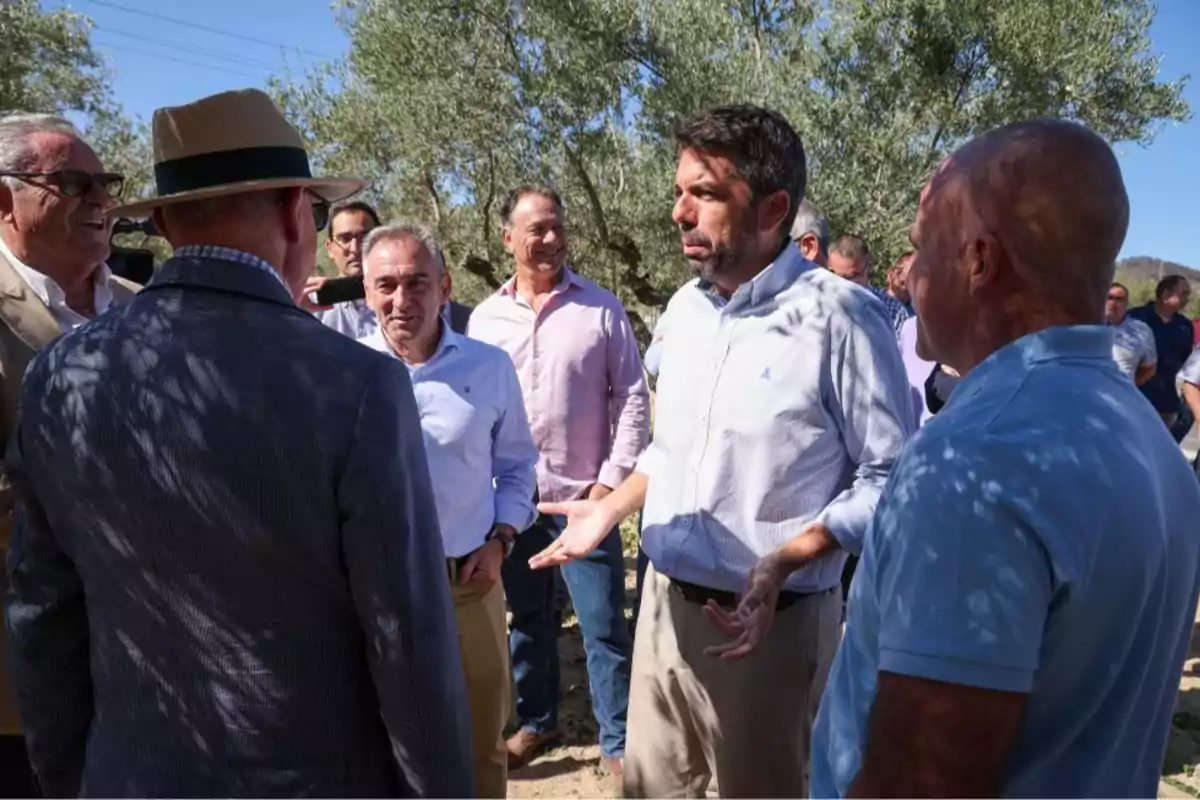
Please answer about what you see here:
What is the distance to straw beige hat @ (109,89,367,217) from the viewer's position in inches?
67.9

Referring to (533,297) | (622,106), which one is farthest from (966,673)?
(622,106)

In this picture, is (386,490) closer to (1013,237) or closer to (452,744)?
(452,744)

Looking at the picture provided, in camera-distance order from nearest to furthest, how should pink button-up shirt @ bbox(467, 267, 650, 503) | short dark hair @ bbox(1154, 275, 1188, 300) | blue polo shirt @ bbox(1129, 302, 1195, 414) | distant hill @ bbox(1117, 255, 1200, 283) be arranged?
pink button-up shirt @ bbox(467, 267, 650, 503) → blue polo shirt @ bbox(1129, 302, 1195, 414) → short dark hair @ bbox(1154, 275, 1188, 300) → distant hill @ bbox(1117, 255, 1200, 283)

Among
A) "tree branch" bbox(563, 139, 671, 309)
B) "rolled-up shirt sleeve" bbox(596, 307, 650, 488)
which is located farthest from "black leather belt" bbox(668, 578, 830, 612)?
"tree branch" bbox(563, 139, 671, 309)

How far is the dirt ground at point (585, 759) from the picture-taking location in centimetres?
417

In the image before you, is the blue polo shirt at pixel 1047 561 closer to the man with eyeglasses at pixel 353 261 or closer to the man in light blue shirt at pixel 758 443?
the man in light blue shirt at pixel 758 443

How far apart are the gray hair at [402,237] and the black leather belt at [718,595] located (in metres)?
1.46

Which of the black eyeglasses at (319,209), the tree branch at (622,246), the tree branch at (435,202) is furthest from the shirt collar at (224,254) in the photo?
the tree branch at (435,202)

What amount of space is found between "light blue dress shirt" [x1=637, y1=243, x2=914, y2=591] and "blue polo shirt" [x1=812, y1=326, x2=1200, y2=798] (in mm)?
1093

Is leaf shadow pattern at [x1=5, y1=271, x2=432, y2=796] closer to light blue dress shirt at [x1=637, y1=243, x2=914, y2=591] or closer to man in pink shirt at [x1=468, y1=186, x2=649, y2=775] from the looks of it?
light blue dress shirt at [x1=637, y1=243, x2=914, y2=591]

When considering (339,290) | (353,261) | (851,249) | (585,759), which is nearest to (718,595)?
(339,290)

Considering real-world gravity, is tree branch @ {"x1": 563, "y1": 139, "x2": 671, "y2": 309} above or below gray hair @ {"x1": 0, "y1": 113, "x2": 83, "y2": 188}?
above

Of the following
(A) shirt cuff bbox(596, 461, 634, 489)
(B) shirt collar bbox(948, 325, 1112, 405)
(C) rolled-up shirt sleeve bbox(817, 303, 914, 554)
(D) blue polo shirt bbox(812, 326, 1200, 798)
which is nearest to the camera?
(D) blue polo shirt bbox(812, 326, 1200, 798)

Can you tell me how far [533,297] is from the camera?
4691mm
